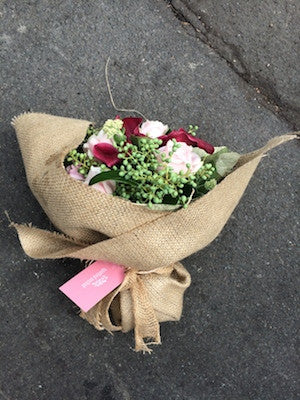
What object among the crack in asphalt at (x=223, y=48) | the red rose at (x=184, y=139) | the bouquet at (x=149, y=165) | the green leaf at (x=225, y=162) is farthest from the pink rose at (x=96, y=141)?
the crack in asphalt at (x=223, y=48)

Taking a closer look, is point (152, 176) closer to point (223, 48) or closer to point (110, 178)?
point (110, 178)

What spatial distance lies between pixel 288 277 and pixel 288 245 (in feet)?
0.29

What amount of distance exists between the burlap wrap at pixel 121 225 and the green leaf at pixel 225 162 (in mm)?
21

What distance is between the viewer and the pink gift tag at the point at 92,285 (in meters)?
1.09

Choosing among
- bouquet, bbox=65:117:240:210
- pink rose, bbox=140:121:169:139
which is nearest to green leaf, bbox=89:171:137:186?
bouquet, bbox=65:117:240:210

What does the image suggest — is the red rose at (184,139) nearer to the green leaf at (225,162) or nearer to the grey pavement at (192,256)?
the green leaf at (225,162)

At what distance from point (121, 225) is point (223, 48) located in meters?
0.71

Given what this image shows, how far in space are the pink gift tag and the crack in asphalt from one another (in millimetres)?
660

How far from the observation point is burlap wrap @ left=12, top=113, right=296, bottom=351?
36.9 inches

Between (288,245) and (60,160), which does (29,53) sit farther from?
→ (288,245)

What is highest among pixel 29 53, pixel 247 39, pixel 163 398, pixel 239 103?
pixel 247 39

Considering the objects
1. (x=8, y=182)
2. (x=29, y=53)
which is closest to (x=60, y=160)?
(x=8, y=182)

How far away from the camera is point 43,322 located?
130cm

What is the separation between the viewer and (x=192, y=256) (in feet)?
4.41
